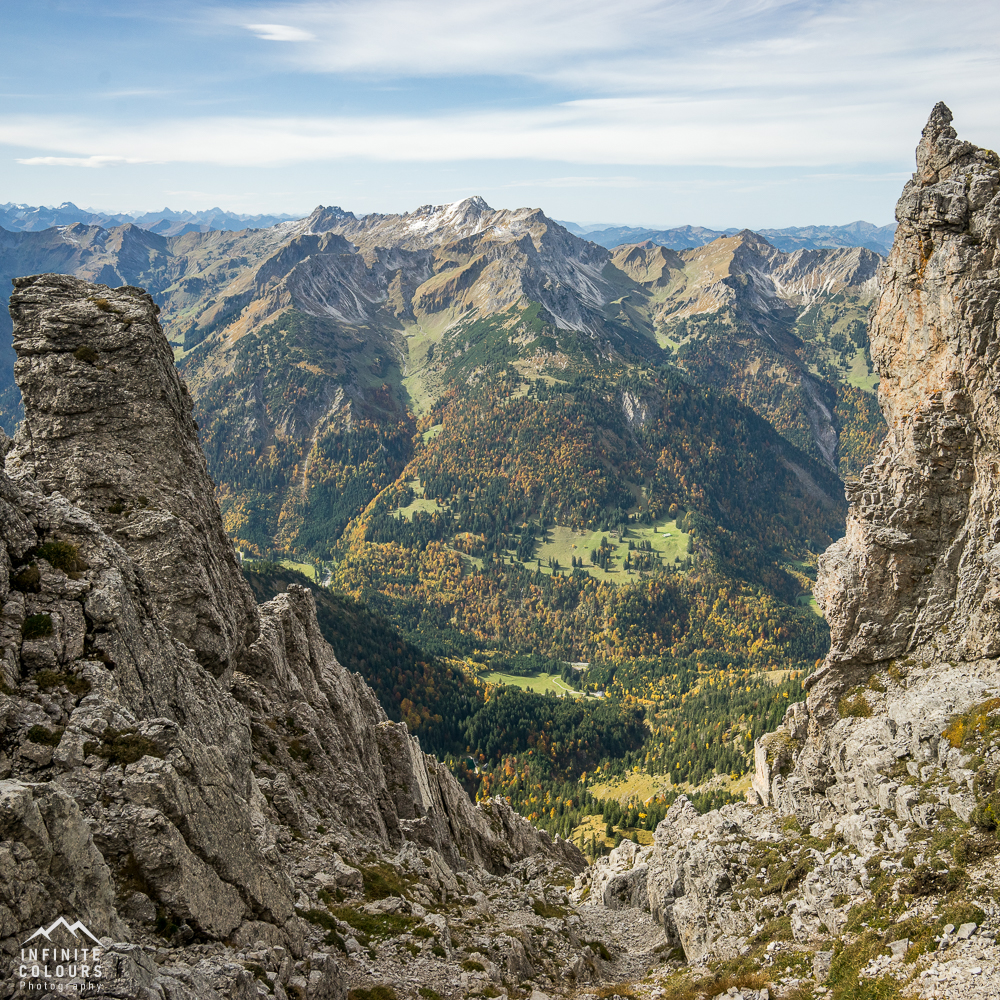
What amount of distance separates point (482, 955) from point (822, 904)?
20.8 meters

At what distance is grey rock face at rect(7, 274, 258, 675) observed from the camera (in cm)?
4384

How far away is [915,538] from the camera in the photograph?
52375 millimetres

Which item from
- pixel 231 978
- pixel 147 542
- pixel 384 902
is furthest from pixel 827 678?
pixel 147 542

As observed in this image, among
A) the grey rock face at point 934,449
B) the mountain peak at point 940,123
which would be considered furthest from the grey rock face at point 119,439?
the mountain peak at point 940,123

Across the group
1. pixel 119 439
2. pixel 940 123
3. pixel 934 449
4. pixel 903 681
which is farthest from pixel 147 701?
pixel 940 123

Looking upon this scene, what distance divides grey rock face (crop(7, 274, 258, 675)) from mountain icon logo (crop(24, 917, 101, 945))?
26.3 meters

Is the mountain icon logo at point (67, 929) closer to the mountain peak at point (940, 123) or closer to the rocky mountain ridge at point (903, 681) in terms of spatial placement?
the rocky mountain ridge at point (903, 681)

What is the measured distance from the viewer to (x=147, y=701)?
3177 cm

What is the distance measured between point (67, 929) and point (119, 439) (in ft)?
113

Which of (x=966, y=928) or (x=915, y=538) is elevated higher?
(x=915, y=538)

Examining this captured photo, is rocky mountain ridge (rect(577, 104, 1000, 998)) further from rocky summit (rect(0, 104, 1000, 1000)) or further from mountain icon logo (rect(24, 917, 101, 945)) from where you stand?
mountain icon logo (rect(24, 917, 101, 945))

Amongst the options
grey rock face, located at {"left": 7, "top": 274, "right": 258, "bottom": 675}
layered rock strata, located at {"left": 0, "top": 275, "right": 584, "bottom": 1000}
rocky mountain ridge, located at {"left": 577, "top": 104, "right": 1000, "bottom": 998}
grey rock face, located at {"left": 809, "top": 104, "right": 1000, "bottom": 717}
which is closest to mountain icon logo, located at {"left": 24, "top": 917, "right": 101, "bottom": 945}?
layered rock strata, located at {"left": 0, "top": 275, "right": 584, "bottom": 1000}

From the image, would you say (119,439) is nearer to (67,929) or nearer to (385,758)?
(67,929)

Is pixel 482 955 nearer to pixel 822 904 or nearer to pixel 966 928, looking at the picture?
pixel 822 904
